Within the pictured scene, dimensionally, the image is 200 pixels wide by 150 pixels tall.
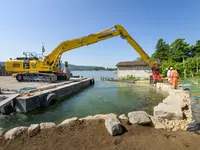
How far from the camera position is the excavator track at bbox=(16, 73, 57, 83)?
12.5 metres

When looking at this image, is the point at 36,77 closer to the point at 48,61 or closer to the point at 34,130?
the point at 48,61

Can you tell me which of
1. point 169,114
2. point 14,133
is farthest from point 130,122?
point 14,133

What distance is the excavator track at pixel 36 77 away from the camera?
40.9 ft

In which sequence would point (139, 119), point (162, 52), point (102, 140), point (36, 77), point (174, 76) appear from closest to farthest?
1. point (102, 140)
2. point (139, 119)
3. point (174, 76)
4. point (36, 77)
5. point (162, 52)

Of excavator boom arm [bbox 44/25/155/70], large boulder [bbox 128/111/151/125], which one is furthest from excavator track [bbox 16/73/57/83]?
large boulder [bbox 128/111/151/125]

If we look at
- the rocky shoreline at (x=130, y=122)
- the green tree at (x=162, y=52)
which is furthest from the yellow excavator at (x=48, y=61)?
the green tree at (x=162, y=52)

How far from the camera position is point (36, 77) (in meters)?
12.9

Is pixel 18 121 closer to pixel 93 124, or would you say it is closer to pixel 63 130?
pixel 63 130

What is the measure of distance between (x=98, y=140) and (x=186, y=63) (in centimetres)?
Answer: 2344

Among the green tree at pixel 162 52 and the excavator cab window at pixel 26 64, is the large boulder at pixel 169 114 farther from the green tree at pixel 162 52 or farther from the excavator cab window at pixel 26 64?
the green tree at pixel 162 52

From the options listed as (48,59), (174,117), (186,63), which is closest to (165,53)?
(186,63)

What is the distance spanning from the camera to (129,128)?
11.1ft

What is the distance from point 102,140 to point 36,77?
460 inches

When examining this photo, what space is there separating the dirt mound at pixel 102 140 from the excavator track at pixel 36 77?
9.64 meters
